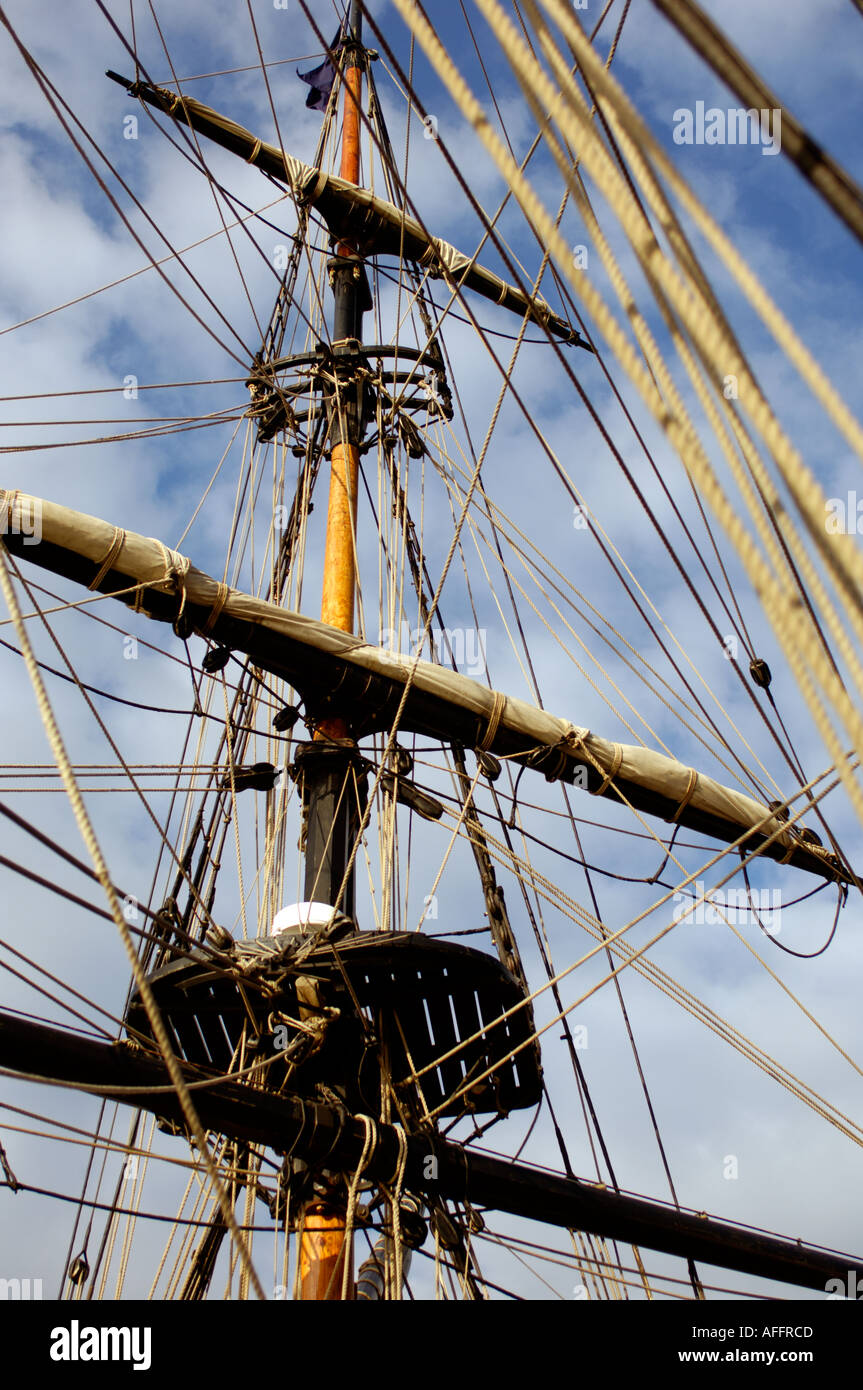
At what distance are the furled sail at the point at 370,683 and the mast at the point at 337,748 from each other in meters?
0.36

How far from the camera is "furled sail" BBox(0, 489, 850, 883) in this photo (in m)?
6.03

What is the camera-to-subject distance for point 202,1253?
676 centimetres

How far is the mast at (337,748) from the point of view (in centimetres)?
556

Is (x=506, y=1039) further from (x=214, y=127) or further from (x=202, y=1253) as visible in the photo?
(x=214, y=127)

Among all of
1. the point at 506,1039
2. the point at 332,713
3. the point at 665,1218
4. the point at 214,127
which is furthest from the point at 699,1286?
the point at 214,127

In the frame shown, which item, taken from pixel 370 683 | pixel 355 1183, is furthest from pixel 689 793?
pixel 355 1183

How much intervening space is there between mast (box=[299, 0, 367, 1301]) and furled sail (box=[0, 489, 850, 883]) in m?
0.36

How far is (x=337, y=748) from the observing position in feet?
22.1

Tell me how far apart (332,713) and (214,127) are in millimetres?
5632

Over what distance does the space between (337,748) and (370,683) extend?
1.30 feet

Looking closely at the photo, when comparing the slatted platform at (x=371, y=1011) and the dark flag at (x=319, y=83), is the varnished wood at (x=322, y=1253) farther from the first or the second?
the dark flag at (x=319, y=83)

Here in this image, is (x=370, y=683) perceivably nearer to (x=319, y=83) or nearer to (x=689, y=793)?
(x=689, y=793)

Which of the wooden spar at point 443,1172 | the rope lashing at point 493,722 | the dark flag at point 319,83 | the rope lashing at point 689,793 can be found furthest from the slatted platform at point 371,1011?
the dark flag at point 319,83

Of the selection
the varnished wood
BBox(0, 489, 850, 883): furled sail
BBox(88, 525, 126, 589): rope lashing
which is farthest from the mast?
BBox(88, 525, 126, 589): rope lashing
